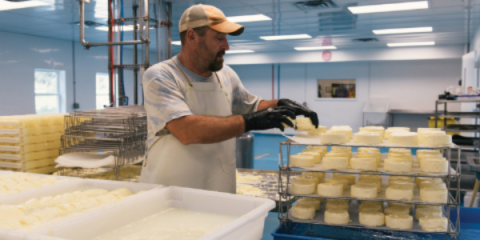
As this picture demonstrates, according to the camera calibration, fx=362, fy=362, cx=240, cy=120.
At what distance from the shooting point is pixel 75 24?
23.8 feet

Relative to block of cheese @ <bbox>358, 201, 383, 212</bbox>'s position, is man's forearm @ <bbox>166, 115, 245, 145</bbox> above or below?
above

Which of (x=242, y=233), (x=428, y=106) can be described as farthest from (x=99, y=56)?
(x=242, y=233)

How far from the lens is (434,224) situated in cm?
141

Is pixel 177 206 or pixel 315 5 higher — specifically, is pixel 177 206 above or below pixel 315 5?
below

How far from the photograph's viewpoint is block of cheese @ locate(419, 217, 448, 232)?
140cm

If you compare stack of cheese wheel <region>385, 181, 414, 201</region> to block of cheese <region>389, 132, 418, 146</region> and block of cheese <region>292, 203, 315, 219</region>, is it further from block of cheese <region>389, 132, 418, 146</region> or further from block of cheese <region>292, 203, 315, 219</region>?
block of cheese <region>292, 203, 315, 219</region>

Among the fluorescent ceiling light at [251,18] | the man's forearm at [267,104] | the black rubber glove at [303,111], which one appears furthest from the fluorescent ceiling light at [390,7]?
the black rubber glove at [303,111]

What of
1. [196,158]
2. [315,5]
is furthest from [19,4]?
[196,158]

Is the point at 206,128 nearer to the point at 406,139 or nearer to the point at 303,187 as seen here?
the point at 303,187

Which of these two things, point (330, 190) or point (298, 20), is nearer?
point (330, 190)

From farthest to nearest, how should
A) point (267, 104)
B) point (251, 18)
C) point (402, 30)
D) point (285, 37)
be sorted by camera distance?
point (285, 37), point (402, 30), point (251, 18), point (267, 104)

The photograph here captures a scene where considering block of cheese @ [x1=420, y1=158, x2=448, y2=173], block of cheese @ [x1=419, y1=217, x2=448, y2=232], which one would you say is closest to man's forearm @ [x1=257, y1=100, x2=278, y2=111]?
block of cheese @ [x1=420, y1=158, x2=448, y2=173]

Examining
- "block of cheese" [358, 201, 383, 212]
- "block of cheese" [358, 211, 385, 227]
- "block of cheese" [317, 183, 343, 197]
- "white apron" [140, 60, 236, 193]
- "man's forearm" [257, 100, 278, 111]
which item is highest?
"man's forearm" [257, 100, 278, 111]

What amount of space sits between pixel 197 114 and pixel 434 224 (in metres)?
1.13
